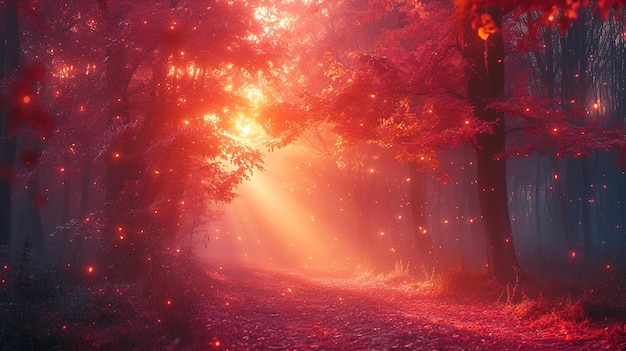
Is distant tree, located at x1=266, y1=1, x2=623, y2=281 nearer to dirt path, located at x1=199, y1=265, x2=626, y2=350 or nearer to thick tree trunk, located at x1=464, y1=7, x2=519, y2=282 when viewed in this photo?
thick tree trunk, located at x1=464, y1=7, x2=519, y2=282

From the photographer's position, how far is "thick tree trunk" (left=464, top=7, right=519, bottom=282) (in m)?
13.2

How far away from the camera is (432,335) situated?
824 cm

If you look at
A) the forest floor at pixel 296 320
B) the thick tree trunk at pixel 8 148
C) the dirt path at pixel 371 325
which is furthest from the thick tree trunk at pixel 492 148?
the thick tree trunk at pixel 8 148

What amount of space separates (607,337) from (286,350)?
16.8 ft

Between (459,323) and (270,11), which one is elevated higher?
(270,11)

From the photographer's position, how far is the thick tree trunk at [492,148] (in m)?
13.2

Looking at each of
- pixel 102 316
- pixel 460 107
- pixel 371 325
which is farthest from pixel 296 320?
pixel 460 107

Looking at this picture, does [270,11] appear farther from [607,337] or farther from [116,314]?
[607,337]

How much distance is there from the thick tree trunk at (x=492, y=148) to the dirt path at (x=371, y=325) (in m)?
1.85

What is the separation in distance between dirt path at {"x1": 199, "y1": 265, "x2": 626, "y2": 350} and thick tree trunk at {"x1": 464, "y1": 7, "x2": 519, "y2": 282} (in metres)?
1.85

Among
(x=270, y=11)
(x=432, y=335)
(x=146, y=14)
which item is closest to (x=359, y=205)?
(x=270, y=11)

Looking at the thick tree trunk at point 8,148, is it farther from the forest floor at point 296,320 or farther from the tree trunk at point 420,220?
the tree trunk at point 420,220

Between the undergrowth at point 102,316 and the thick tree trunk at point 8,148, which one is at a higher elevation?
the thick tree trunk at point 8,148

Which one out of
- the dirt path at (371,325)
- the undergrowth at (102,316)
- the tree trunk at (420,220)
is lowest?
the dirt path at (371,325)
